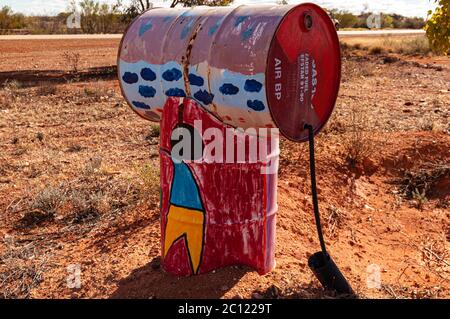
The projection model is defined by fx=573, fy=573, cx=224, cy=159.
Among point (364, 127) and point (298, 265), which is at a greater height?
point (364, 127)

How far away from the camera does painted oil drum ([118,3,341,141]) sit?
9.29ft

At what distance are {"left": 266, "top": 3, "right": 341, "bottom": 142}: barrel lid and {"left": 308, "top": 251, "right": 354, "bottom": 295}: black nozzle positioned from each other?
0.74 meters

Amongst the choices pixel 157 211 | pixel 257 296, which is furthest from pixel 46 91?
pixel 257 296

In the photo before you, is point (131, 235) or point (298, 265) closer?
point (298, 265)

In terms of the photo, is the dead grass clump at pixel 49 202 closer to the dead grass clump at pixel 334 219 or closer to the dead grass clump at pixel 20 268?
the dead grass clump at pixel 20 268

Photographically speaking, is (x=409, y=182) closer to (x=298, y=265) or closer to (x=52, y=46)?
(x=298, y=265)

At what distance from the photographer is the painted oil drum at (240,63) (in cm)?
283

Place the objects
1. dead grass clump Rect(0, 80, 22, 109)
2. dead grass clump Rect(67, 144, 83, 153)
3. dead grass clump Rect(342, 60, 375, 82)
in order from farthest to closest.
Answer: dead grass clump Rect(342, 60, 375, 82), dead grass clump Rect(0, 80, 22, 109), dead grass clump Rect(67, 144, 83, 153)

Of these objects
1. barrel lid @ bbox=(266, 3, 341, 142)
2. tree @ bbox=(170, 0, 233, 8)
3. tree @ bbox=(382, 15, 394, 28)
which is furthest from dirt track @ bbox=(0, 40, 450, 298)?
tree @ bbox=(382, 15, 394, 28)

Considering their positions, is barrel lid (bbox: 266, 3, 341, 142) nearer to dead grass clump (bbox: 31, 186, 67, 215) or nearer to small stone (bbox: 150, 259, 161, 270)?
small stone (bbox: 150, 259, 161, 270)

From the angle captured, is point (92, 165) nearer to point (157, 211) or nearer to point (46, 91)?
point (157, 211)

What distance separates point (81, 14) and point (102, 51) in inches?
606
